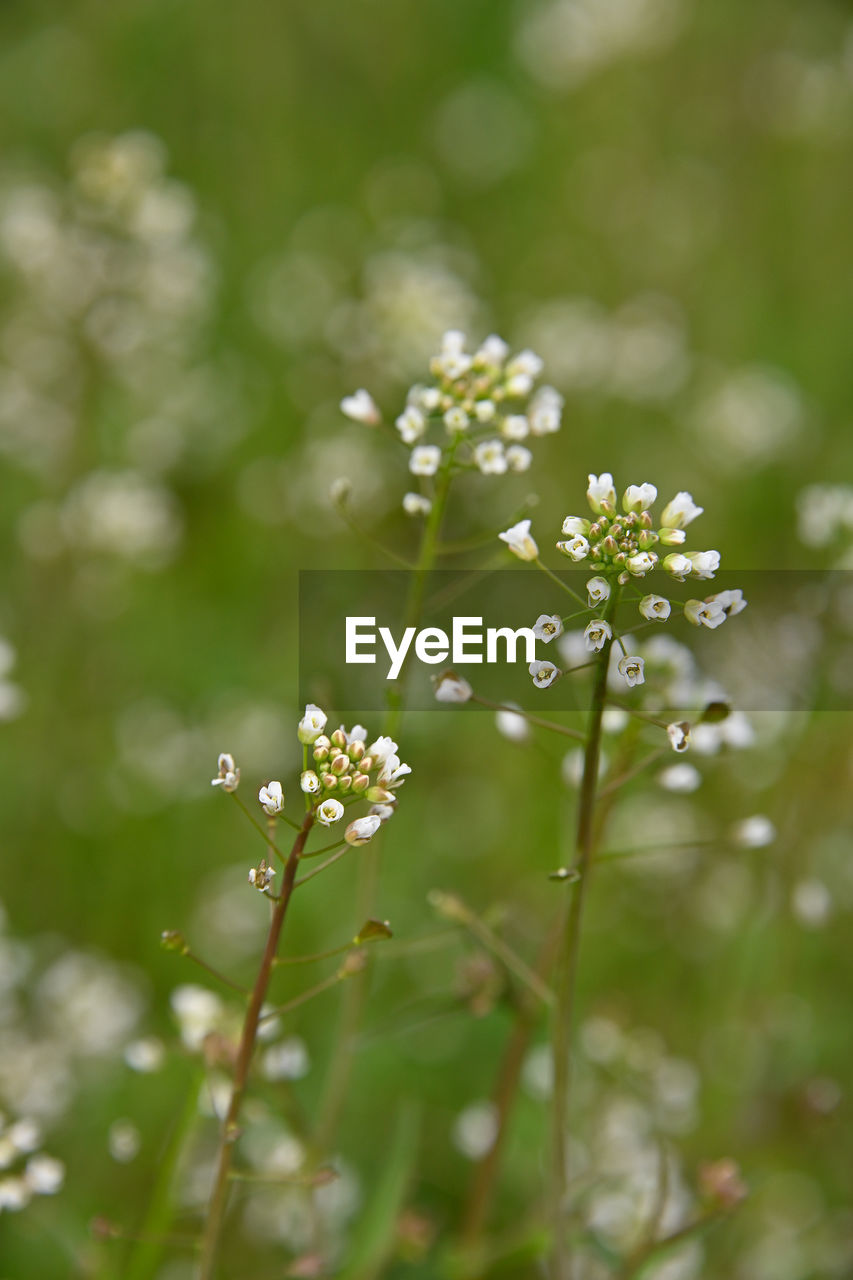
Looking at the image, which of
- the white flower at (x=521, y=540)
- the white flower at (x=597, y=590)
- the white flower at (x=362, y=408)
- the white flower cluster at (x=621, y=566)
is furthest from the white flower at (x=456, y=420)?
the white flower at (x=597, y=590)

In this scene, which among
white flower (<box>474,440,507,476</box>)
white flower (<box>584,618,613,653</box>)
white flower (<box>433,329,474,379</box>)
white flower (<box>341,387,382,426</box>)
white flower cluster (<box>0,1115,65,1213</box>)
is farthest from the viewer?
white flower (<box>341,387,382,426</box>)

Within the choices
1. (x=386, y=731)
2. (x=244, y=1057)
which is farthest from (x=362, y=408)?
(x=244, y=1057)

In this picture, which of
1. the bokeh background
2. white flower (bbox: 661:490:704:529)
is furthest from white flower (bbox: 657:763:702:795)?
white flower (bbox: 661:490:704:529)

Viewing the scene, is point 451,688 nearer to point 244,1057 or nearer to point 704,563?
point 704,563

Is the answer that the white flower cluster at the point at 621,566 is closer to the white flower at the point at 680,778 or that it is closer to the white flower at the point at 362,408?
the white flower at the point at 680,778

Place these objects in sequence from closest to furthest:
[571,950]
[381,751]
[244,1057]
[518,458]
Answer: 1. [381,751]
2. [244,1057]
3. [571,950]
4. [518,458]

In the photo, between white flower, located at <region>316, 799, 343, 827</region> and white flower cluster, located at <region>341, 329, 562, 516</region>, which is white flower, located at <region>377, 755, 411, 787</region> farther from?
white flower cluster, located at <region>341, 329, 562, 516</region>
